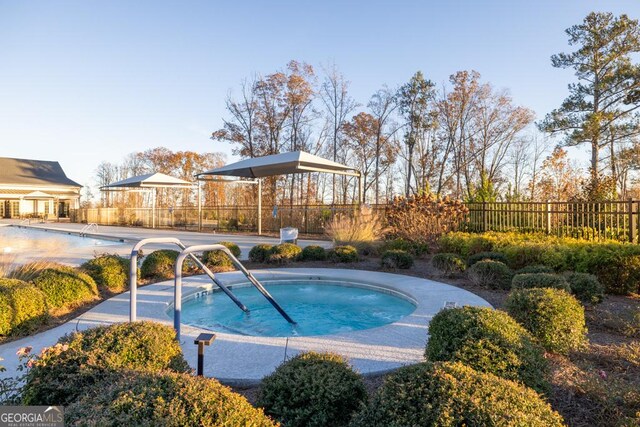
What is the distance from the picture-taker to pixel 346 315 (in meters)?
5.71

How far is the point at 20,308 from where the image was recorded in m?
3.81

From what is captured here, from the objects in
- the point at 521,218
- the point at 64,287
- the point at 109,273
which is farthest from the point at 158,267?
the point at 521,218

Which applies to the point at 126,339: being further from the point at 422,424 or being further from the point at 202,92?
the point at 202,92

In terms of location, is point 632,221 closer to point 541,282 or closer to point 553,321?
point 541,282

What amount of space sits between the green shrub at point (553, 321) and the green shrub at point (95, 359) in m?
2.84

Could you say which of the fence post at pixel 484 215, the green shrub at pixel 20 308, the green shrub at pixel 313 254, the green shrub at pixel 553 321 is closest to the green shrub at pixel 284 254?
the green shrub at pixel 313 254

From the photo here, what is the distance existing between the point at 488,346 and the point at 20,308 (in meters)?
4.43

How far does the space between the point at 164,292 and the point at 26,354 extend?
3491 mm

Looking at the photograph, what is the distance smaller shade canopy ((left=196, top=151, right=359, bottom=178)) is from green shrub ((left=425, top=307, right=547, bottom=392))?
9119mm

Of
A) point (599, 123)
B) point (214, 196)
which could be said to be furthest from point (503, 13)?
point (214, 196)

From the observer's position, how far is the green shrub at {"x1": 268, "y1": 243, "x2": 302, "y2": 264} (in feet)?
27.2

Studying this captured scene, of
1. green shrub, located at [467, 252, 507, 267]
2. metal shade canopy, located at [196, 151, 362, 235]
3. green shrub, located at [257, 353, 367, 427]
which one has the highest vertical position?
metal shade canopy, located at [196, 151, 362, 235]

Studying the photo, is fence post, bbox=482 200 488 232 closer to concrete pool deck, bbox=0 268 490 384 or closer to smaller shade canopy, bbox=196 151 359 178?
smaller shade canopy, bbox=196 151 359 178

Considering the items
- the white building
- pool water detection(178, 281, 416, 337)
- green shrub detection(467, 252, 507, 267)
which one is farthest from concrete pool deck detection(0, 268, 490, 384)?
the white building
